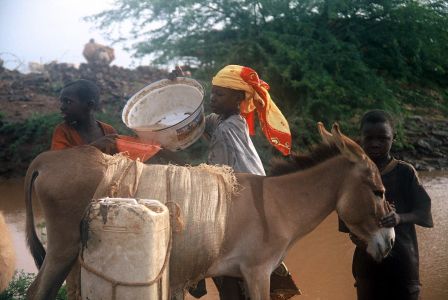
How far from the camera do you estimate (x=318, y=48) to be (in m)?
12.8

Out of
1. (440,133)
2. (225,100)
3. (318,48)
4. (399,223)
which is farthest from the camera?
(440,133)

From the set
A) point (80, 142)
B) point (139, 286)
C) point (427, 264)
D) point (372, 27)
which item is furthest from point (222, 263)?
point (372, 27)

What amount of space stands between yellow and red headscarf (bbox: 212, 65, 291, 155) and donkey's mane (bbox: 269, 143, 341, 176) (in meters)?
0.24

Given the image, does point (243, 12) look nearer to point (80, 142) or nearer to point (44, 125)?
point (44, 125)

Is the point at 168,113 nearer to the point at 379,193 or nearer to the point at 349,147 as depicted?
the point at 349,147

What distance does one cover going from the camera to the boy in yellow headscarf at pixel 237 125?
3551mm

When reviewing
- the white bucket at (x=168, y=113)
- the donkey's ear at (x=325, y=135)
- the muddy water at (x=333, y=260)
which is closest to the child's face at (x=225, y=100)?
the white bucket at (x=168, y=113)

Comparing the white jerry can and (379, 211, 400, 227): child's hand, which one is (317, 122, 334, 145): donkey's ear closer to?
(379, 211, 400, 227): child's hand

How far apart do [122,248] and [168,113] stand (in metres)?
1.67

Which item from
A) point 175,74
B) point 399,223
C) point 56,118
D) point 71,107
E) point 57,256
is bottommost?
point 56,118

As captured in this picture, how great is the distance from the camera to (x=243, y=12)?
13922 millimetres

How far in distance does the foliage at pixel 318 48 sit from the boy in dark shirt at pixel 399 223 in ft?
26.9

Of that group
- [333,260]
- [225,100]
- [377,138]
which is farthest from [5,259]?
[333,260]

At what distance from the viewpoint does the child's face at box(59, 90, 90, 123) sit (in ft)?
12.0
